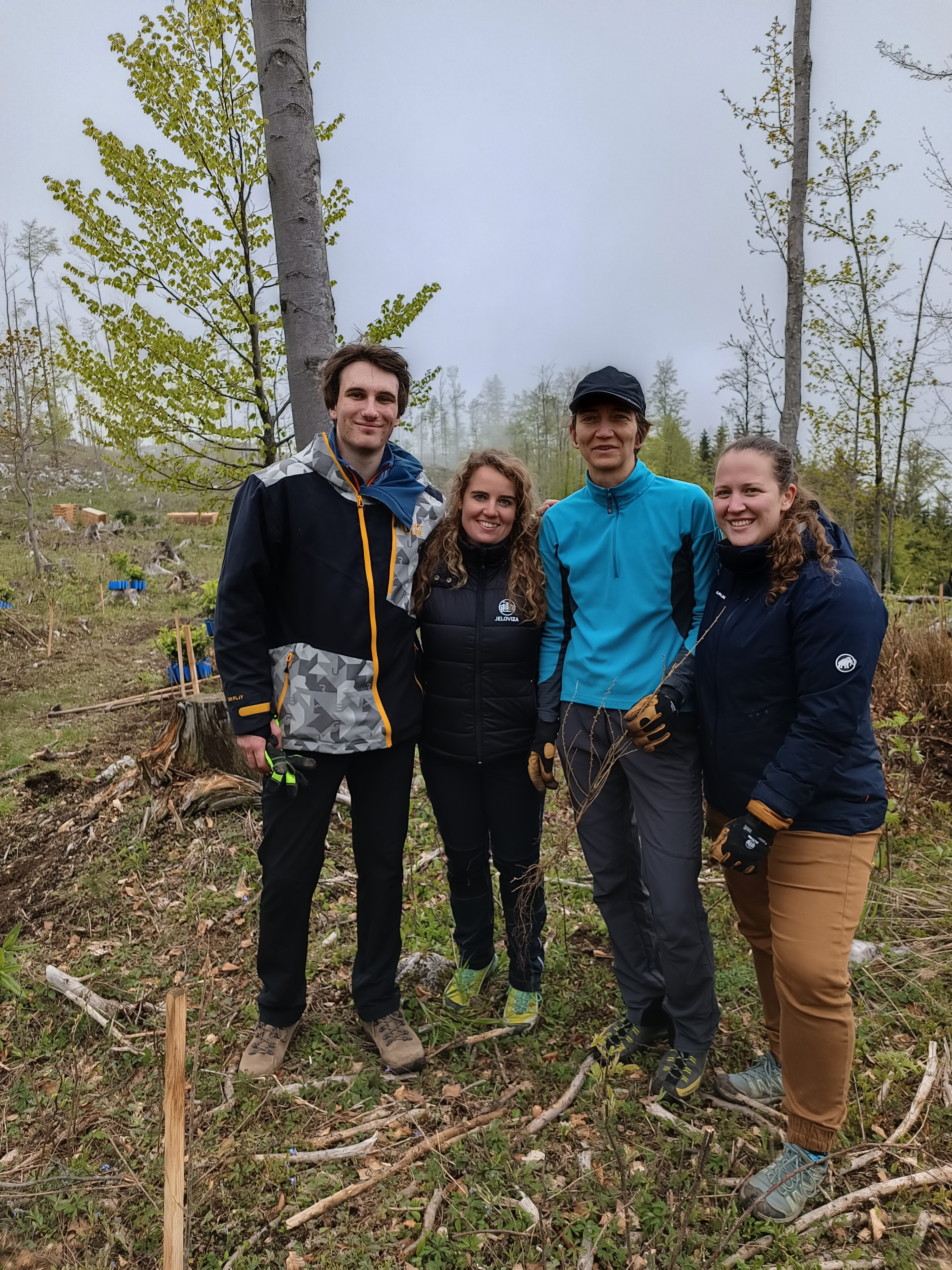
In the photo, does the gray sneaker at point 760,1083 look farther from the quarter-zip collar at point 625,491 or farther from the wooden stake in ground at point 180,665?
the wooden stake in ground at point 180,665

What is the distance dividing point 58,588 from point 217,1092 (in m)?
17.7

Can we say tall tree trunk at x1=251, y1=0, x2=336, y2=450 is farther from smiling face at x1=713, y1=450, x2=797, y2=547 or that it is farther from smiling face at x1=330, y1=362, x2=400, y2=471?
smiling face at x1=713, y1=450, x2=797, y2=547

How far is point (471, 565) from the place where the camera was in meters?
3.09

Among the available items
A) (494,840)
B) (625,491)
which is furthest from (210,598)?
(625,491)

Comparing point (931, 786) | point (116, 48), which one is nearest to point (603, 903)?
point (931, 786)

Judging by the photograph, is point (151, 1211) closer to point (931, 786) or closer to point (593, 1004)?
point (593, 1004)

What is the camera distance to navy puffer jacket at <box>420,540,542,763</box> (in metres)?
3.02

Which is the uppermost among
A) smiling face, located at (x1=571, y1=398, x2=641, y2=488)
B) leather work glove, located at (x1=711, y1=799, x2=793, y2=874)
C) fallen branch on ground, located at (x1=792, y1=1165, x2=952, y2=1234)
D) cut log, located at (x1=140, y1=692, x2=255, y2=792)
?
smiling face, located at (x1=571, y1=398, x2=641, y2=488)

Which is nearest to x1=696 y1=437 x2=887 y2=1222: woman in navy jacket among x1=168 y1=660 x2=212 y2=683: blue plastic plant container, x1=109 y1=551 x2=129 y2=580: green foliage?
x1=168 y1=660 x2=212 y2=683: blue plastic plant container

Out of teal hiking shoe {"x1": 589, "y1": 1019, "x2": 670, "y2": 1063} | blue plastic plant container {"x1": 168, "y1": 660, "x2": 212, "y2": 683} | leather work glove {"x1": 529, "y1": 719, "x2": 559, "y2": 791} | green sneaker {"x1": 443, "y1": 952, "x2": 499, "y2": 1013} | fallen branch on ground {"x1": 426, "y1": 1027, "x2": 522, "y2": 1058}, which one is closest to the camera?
leather work glove {"x1": 529, "y1": 719, "x2": 559, "y2": 791}

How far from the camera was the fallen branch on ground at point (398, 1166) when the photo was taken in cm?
245

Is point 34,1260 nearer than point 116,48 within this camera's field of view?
Yes

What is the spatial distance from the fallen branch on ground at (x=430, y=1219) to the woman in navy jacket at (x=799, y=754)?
101 cm

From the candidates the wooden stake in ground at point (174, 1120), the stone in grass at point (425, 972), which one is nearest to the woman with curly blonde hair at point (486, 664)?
the stone in grass at point (425, 972)
